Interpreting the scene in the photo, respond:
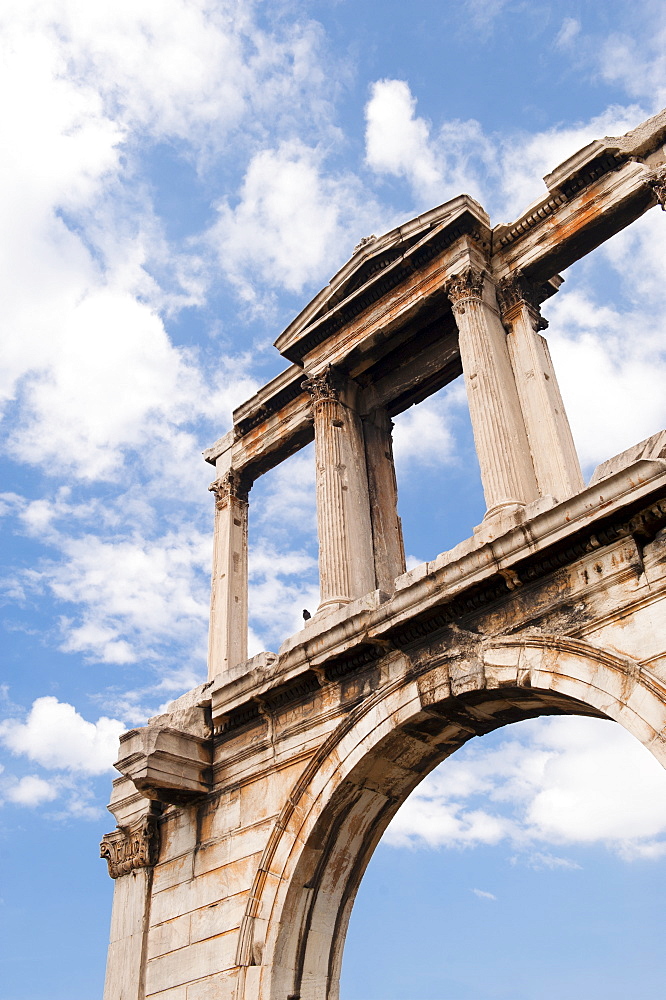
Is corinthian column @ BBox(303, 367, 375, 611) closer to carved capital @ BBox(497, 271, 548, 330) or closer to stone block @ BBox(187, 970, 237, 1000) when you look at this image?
carved capital @ BBox(497, 271, 548, 330)

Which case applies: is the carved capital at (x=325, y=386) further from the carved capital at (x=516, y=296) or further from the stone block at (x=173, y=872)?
the stone block at (x=173, y=872)

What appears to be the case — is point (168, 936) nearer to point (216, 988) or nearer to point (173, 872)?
point (173, 872)

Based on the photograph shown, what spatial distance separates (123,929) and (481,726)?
462 cm

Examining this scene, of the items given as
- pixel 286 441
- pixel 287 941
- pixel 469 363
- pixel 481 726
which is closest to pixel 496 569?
pixel 481 726

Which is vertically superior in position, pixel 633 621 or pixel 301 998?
pixel 633 621

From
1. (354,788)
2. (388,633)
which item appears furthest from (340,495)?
(354,788)

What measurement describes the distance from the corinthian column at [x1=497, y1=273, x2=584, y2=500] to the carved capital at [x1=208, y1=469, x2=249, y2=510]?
4.72m

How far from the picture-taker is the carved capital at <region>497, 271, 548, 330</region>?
12000mm

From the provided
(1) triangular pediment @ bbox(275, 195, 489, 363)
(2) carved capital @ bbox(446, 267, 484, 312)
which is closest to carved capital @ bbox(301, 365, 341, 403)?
(1) triangular pediment @ bbox(275, 195, 489, 363)

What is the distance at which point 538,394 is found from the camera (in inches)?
441

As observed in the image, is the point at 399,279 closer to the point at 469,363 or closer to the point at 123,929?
the point at 469,363

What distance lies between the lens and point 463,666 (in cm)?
A: 921

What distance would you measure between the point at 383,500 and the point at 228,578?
2.37m

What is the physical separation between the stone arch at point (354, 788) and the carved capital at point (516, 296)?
4.57 m
